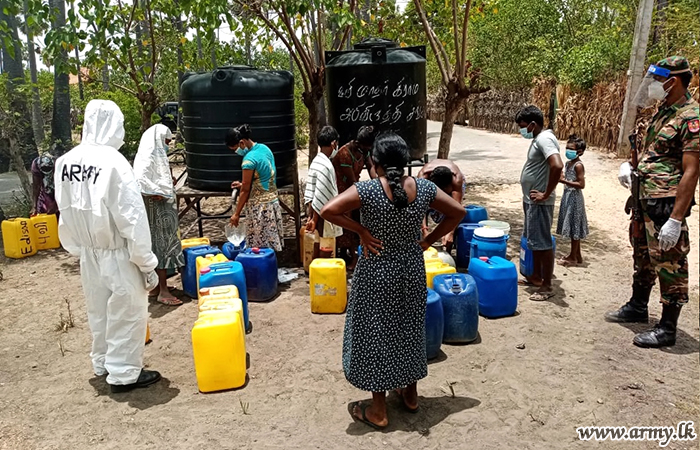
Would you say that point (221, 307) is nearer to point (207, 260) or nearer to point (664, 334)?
point (207, 260)

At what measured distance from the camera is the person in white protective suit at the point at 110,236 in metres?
3.42

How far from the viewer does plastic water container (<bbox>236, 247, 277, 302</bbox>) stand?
516 centimetres

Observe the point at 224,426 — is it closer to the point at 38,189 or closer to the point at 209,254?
the point at 209,254

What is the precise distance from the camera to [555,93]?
18.7 m

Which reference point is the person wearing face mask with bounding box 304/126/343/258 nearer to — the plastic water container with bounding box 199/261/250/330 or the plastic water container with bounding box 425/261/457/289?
the plastic water container with bounding box 199/261/250/330

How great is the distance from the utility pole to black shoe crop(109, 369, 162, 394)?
11766 millimetres

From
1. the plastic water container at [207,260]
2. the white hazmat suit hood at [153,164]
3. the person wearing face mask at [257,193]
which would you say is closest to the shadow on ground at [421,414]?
the plastic water container at [207,260]

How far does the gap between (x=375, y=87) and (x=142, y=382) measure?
14.1 feet

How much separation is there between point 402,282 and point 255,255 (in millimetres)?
2467

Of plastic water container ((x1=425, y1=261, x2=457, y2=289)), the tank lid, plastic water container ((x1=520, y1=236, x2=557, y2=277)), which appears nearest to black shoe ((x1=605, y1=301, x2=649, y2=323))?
plastic water container ((x1=520, y1=236, x2=557, y2=277))

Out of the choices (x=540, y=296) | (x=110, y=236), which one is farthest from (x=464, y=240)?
(x=110, y=236)

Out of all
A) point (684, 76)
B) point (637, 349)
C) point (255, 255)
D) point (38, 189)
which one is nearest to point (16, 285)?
point (38, 189)

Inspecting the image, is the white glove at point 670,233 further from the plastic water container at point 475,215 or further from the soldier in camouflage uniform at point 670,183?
the plastic water container at point 475,215

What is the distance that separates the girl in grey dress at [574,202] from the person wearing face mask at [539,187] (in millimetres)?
965
